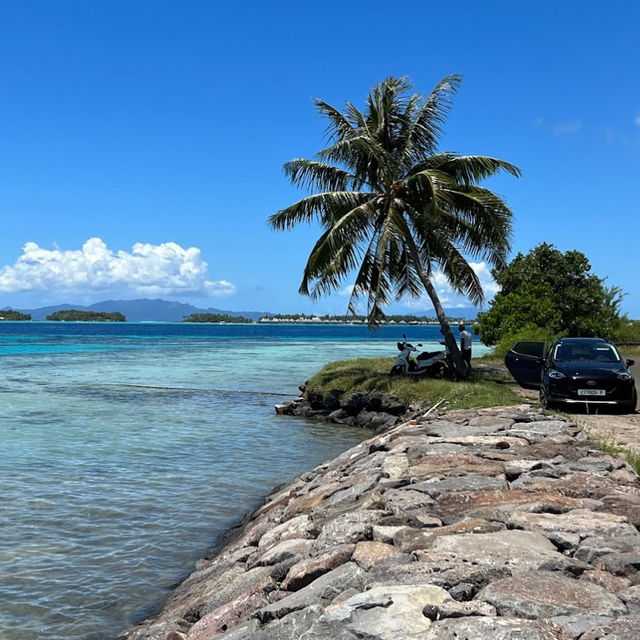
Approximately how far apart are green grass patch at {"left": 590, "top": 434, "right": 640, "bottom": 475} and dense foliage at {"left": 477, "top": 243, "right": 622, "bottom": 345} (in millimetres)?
24665

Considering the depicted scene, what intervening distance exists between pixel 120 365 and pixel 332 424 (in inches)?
1041

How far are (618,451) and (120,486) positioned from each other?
8.19 metres

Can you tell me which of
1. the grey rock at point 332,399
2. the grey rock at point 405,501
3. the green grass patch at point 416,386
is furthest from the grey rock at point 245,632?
the grey rock at point 332,399

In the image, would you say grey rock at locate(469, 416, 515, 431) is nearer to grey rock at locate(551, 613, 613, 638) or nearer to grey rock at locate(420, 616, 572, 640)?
grey rock at locate(551, 613, 613, 638)

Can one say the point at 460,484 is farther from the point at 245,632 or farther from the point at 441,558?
the point at 245,632

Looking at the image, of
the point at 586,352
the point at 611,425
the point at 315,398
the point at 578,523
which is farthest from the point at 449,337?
the point at 578,523

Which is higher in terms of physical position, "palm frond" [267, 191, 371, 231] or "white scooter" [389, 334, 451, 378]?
"palm frond" [267, 191, 371, 231]

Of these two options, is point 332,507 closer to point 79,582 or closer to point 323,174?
point 79,582

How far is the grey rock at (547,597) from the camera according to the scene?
3.80 metres

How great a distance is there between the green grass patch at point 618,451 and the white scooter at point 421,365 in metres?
11.4

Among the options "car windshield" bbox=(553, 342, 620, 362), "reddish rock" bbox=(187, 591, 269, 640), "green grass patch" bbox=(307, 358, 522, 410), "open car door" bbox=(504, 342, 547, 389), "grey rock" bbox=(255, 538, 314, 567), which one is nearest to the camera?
"reddish rock" bbox=(187, 591, 269, 640)

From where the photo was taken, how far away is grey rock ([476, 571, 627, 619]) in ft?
12.5

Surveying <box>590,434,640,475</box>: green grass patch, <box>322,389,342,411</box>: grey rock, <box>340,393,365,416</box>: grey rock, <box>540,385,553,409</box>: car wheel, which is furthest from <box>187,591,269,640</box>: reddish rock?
<box>322,389,342,411</box>: grey rock

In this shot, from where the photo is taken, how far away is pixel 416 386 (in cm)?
2011
